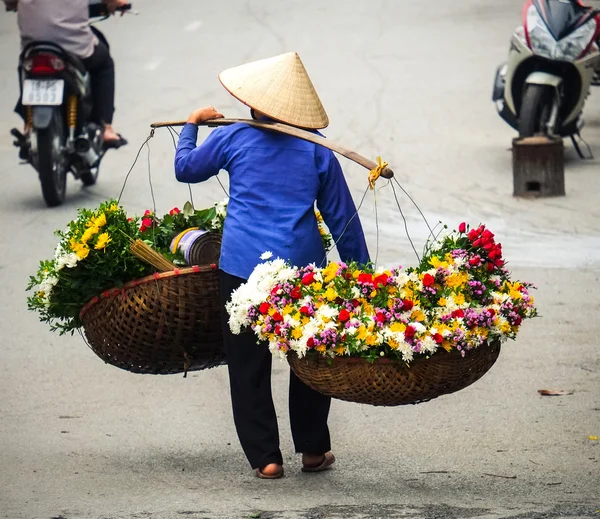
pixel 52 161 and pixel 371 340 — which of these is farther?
pixel 52 161

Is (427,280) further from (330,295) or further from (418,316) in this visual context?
(330,295)

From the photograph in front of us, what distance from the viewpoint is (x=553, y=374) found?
6965 millimetres

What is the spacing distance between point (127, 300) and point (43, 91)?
486cm

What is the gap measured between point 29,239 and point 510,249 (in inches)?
143

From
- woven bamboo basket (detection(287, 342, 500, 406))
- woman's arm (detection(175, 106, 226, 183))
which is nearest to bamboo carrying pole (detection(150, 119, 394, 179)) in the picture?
woman's arm (detection(175, 106, 226, 183))

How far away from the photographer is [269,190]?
5.19 metres

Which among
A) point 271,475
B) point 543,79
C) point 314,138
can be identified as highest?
point 314,138

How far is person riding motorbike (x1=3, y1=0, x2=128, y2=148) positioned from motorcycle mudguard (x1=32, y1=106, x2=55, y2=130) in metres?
0.41

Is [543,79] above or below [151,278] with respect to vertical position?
below

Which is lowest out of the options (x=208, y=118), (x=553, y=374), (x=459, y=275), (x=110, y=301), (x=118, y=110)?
(x=118, y=110)

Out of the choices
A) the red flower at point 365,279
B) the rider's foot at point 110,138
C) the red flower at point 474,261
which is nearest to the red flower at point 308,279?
the red flower at point 365,279

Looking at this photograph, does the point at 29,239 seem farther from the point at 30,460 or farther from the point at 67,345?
the point at 30,460

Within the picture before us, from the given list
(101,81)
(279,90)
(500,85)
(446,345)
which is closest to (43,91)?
(101,81)

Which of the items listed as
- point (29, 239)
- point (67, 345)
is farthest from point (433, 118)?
point (67, 345)
